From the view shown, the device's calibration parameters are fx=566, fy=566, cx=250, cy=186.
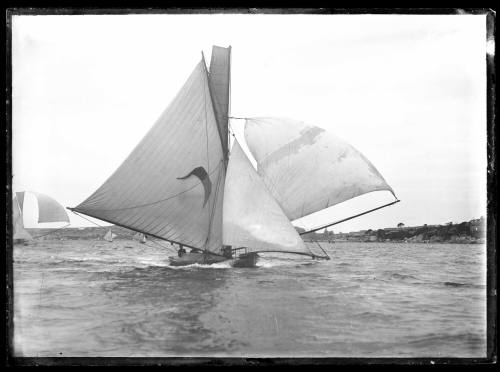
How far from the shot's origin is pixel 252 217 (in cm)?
1437

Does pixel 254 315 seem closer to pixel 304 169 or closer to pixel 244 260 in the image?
pixel 304 169

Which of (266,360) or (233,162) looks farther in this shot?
(233,162)

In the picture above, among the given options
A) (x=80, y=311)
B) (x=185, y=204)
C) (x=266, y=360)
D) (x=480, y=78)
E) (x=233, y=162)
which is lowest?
(x=266, y=360)

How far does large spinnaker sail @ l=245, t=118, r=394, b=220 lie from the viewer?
12953mm

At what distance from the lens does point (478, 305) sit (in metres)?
10.1

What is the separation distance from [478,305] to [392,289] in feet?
5.92

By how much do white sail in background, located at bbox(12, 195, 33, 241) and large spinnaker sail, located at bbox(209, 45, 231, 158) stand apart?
4.47m

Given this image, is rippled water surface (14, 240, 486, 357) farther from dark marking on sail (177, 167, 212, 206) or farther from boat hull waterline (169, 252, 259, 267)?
boat hull waterline (169, 252, 259, 267)

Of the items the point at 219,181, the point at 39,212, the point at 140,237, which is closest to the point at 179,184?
the point at 219,181

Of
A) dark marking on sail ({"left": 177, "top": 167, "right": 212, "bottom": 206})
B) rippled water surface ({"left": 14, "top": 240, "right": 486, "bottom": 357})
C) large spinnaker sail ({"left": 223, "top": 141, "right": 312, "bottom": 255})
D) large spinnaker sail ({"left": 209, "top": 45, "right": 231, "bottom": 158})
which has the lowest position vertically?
rippled water surface ({"left": 14, "top": 240, "right": 486, "bottom": 357})

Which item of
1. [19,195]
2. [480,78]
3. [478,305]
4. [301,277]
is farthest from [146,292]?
[480,78]

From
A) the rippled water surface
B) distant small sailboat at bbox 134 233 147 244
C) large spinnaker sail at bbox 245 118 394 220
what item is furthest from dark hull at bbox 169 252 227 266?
the rippled water surface

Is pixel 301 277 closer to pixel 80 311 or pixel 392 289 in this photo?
pixel 392 289

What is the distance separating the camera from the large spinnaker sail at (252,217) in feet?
46.9
